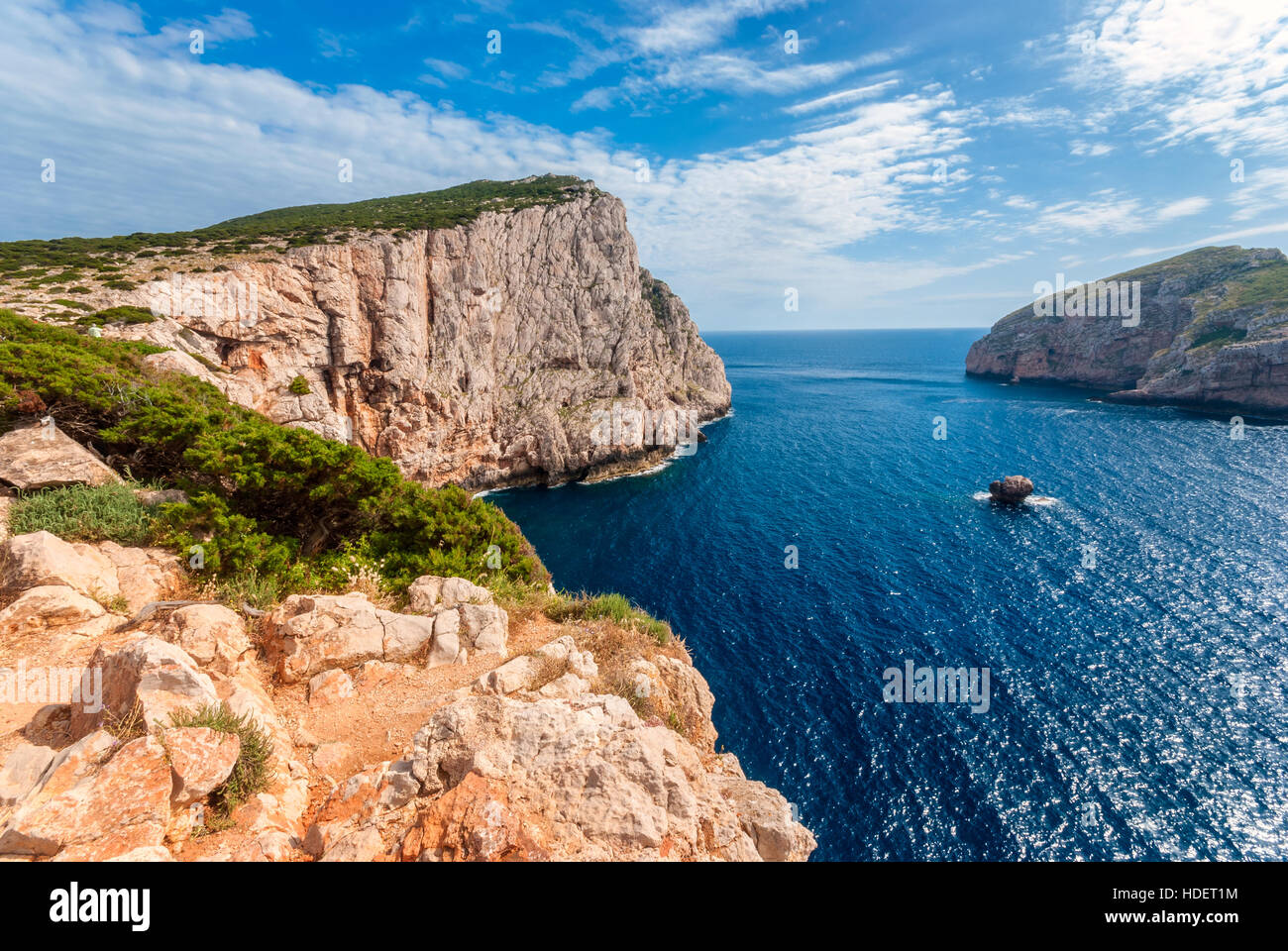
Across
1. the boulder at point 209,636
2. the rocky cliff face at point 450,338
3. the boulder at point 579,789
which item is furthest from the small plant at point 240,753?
the rocky cliff face at point 450,338

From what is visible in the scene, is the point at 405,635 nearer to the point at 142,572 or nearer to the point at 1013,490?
Result: the point at 142,572

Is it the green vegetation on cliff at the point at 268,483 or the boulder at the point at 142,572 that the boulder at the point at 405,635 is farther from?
the boulder at the point at 142,572

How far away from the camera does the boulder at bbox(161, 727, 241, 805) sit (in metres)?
5.93

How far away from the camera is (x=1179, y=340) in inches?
3620

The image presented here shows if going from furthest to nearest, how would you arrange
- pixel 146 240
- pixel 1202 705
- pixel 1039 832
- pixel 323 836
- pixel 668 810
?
1. pixel 146 240
2. pixel 1202 705
3. pixel 1039 832
4. pixel 668 810
5. pixel 323 836

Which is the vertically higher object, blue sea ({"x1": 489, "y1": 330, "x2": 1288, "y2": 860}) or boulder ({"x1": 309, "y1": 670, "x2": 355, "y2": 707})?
boulder ({"x1": 309, "y1": 670, "x2": 355, "y2": 707})

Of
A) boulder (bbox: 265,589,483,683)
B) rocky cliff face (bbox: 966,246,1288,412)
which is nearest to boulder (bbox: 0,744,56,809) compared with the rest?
boulder (bbox: 265,589,483,683)

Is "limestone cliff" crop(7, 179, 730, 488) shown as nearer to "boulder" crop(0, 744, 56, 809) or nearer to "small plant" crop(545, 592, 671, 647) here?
"small plant" crop(545, 592, 671, 647)

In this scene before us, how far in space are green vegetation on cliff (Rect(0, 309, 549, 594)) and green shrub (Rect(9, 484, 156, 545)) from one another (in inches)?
30.4

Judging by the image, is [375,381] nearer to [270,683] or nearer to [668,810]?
[270,683]

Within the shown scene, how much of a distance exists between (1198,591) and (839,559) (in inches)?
851

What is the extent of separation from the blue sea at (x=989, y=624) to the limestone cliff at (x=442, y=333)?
27.9ft
